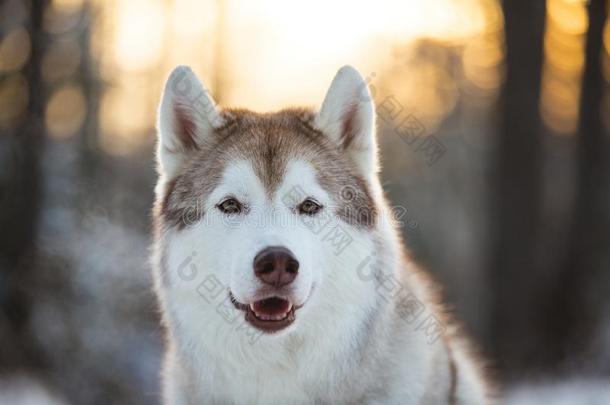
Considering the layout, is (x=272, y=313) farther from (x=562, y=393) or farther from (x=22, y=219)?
(x=22, y=219)

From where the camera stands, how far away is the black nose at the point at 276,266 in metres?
3.29

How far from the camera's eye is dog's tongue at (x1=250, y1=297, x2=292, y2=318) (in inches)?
135

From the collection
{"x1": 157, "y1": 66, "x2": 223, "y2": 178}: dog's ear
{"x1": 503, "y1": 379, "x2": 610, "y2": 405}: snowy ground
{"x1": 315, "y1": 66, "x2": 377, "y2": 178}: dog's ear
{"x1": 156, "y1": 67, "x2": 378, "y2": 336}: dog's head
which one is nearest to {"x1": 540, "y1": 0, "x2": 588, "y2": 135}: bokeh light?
{"x1": 503, "y1": 379, "x2": 610, "y2": 405}: snowy ground

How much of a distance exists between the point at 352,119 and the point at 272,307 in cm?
126

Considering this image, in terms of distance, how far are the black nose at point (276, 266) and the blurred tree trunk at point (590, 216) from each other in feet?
27.3

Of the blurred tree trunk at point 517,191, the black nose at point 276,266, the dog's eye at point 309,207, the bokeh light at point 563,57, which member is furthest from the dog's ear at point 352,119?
the bokeh light at point 563,57

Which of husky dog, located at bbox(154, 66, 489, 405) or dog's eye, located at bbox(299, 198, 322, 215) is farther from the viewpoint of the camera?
dog's eye, located at bbox(299, 198, 322, 215)

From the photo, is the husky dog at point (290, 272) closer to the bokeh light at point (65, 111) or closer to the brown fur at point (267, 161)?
the brown fur at point (267, 161)

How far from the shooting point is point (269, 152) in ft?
12.7

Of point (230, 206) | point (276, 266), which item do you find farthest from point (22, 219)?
point (276, 266)

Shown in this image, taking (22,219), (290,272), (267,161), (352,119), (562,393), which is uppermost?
(352,119)

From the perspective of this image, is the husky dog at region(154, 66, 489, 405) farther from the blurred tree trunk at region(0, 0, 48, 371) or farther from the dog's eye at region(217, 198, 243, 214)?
the blurred tree trunk at region(0, 0, 48, 371)

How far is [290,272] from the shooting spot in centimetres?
332

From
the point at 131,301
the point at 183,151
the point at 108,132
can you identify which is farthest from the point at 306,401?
the point at 108,132
